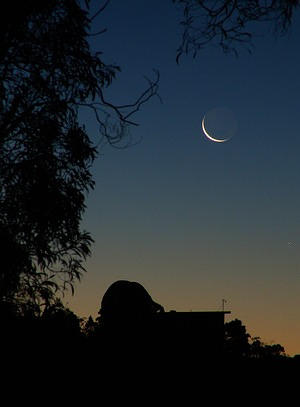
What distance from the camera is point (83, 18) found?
14.5 metres

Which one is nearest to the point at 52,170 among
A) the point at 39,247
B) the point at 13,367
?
the point at 39,247

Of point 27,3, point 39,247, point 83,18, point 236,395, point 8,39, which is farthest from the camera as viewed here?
point 39,247

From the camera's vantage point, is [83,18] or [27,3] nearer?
[27,3]

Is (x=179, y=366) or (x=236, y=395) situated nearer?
(x=236, y=395)

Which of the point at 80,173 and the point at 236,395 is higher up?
the point at 80,173

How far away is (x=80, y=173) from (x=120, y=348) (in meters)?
6.00

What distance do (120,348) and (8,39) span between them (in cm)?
711

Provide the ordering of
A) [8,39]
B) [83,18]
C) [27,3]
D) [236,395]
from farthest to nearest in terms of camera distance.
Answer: [83,18] < [8,39] < [27,3] < [236,395]

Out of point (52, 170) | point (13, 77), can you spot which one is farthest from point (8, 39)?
point (52, 170)

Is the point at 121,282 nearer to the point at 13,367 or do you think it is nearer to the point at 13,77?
the point at 13,367

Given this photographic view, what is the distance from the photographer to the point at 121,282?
573 inches

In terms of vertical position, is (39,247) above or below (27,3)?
below

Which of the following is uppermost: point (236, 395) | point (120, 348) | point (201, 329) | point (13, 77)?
point (13, 77)

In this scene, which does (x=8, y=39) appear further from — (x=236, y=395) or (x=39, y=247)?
(x=236, y=395)
